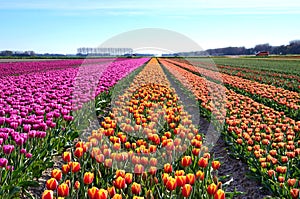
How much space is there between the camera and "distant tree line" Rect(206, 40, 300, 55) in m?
111

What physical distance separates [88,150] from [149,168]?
90 centimetres

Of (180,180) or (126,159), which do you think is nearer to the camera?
(180,180)

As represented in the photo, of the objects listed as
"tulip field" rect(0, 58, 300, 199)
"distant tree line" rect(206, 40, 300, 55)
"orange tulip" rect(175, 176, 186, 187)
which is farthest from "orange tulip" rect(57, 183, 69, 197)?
"distant tree line" rect(206, 40, 300, 55)

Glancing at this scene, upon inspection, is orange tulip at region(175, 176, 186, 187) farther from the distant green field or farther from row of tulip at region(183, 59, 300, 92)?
the distant green field

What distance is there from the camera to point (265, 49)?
14475 cm

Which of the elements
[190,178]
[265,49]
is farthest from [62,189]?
[265,49]

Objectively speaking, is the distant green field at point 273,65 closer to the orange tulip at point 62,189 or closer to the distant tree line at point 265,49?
the orange tulip at point 62,189

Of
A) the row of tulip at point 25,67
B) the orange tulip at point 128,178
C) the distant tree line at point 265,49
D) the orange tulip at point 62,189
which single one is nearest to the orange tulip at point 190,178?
the orange tulip at point 128,178

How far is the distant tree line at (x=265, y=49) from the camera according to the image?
111 metres

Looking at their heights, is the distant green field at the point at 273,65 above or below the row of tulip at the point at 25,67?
below

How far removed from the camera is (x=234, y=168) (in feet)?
17.3

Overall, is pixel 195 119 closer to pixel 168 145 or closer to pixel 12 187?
pixel 168 145

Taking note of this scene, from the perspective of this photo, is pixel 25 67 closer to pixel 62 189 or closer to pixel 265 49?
pixel 62 189

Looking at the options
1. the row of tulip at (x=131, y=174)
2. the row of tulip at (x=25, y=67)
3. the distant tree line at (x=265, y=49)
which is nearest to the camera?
the row of tulip at (x=131, y=174)
